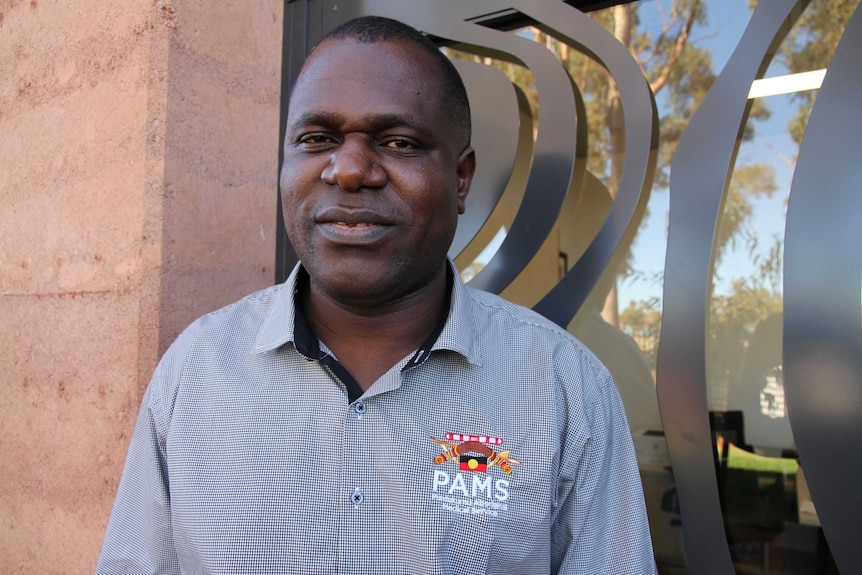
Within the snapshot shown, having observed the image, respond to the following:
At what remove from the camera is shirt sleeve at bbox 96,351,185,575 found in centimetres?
142

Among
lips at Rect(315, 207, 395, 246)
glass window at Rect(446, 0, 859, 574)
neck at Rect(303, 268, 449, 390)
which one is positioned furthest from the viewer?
glass window at Rect(446, 0, 859, 574)

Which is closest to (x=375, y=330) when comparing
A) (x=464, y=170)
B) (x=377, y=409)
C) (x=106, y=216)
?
(x=377, y=409)

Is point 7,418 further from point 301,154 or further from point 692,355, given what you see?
point 692,355

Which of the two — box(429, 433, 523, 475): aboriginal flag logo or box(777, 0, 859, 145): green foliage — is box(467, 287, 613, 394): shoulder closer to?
box(429, 433, 523, 475): aboriginal flag logo

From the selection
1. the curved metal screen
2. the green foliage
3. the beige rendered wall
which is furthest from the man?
the green foliage

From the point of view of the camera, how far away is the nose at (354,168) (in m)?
1.39

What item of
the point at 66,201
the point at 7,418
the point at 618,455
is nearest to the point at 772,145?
the point at 618,455

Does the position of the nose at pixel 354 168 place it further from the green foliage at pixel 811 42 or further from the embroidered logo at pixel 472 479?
the green foliage at pixel 811 42

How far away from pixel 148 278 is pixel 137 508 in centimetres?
74

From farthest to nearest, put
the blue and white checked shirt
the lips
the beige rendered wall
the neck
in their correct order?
the beige rendered wall → the neck → the lips → the blue and white checked shirt

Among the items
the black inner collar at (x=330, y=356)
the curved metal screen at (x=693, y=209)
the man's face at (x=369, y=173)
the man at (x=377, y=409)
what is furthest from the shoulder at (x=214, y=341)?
the curved metal screen at (x=693, y=209)

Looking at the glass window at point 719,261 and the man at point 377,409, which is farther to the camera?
the glass window at point 719,261

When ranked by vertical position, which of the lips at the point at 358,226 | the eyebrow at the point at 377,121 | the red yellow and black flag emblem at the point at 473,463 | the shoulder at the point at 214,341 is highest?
the eyebrow at the point at 377,121

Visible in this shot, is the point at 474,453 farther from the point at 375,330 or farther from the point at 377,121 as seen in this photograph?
the point at 377,121
